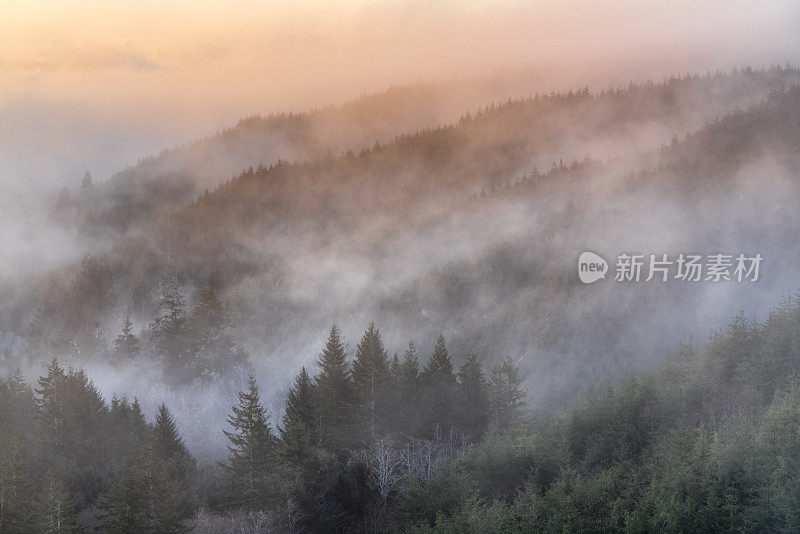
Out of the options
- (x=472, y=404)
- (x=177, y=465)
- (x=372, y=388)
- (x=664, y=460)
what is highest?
(x=372, y=388)

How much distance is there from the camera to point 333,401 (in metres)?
57.2

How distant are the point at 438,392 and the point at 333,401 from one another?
1012cm

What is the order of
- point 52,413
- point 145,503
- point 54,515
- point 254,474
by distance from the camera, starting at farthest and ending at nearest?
point 52,413 → point 254,474 → point 145,503 → point 54,515

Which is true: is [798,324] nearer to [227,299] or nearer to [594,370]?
[594,370]

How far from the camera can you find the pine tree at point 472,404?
61000mm

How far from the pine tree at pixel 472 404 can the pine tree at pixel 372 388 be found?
7.42 metres

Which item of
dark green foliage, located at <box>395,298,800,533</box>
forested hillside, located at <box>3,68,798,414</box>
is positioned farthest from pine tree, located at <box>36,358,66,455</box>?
forested hillside, located at <box>3,68,798,414</box>

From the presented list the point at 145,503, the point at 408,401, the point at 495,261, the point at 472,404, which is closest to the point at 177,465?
the point at 145,503

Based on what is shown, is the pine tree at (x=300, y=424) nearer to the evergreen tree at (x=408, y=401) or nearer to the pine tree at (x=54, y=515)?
the evergreen tree at (x=408, y=401)

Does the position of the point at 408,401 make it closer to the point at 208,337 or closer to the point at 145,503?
the point at 145,503

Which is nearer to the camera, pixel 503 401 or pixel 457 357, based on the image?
pixel 503 401

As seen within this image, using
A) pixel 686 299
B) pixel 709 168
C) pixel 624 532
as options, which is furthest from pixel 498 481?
pixel 709 168

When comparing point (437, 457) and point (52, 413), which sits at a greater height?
point (52, 413)

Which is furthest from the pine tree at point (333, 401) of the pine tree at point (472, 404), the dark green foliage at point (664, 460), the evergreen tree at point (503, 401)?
the evergreen tree at point (503, 401)
